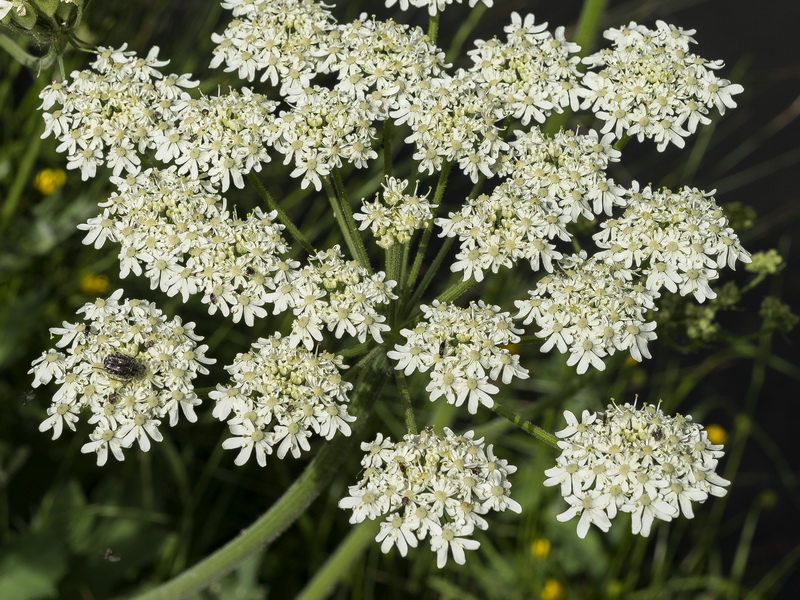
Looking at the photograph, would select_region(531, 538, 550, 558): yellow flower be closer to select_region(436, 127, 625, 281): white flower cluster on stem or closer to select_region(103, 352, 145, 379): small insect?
select_region(436, 127, 625, 281): white flower cluster on stem

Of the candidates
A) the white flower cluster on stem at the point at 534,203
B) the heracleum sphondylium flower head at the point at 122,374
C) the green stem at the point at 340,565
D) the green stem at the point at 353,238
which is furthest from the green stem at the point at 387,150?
the green stem at the point at 340,565

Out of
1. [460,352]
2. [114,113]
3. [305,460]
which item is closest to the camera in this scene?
[460,352]

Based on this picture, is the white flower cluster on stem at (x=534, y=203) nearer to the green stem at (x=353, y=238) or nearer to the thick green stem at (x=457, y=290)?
the thick green stem at (x=457, y=290)

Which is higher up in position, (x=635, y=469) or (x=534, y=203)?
(x=534, y=203)

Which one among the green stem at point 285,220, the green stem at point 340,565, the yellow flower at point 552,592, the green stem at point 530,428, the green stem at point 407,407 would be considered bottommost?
the green stem at point 340,565

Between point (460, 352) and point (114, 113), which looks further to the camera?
point (114, 113)

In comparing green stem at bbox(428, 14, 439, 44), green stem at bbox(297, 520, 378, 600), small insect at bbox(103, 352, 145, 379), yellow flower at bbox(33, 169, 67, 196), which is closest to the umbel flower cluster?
small insect at bbox(103, 352, 145, 379)

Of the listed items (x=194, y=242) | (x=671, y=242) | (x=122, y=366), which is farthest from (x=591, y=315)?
(x=122, y=366)

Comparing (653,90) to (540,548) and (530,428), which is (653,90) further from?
(540,548)
